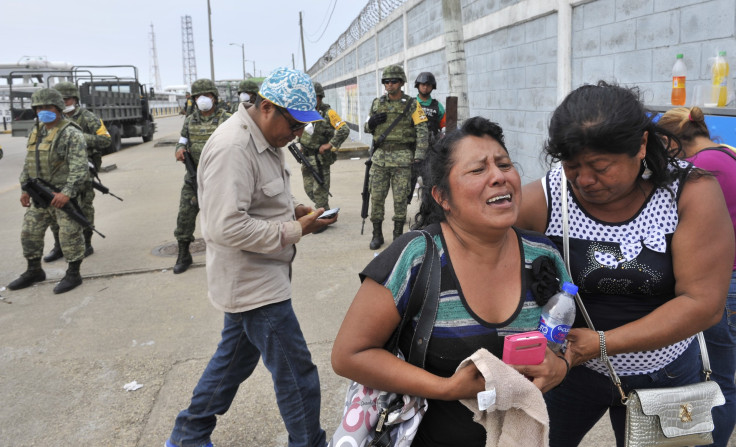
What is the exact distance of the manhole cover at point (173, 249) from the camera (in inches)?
252

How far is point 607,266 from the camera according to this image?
5.24 ft

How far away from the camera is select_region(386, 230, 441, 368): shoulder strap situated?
4.67 ft

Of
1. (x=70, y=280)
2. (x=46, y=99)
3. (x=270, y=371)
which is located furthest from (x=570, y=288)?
(x=46, y=99)

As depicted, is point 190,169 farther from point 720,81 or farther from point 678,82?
point 720,81

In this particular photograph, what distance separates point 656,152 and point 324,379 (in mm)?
2504

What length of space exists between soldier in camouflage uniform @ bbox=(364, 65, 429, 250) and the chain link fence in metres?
5.74

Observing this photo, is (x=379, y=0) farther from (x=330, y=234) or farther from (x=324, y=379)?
(x=324, y=379)

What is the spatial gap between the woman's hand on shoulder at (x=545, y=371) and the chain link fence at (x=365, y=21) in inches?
432

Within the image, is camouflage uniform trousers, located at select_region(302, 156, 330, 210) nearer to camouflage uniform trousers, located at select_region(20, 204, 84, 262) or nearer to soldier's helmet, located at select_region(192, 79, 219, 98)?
soldier's helmet, located at select_region(192, 79, 219, 98)

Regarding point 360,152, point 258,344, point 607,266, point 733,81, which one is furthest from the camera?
point 360,152

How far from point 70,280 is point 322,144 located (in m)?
3.53

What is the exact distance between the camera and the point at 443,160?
158 cm

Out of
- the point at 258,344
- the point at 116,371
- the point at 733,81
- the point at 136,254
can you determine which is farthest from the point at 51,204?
the point at 733,81

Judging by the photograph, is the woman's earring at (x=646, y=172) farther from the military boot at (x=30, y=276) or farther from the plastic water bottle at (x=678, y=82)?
the military boot at (x=30, y=276)
